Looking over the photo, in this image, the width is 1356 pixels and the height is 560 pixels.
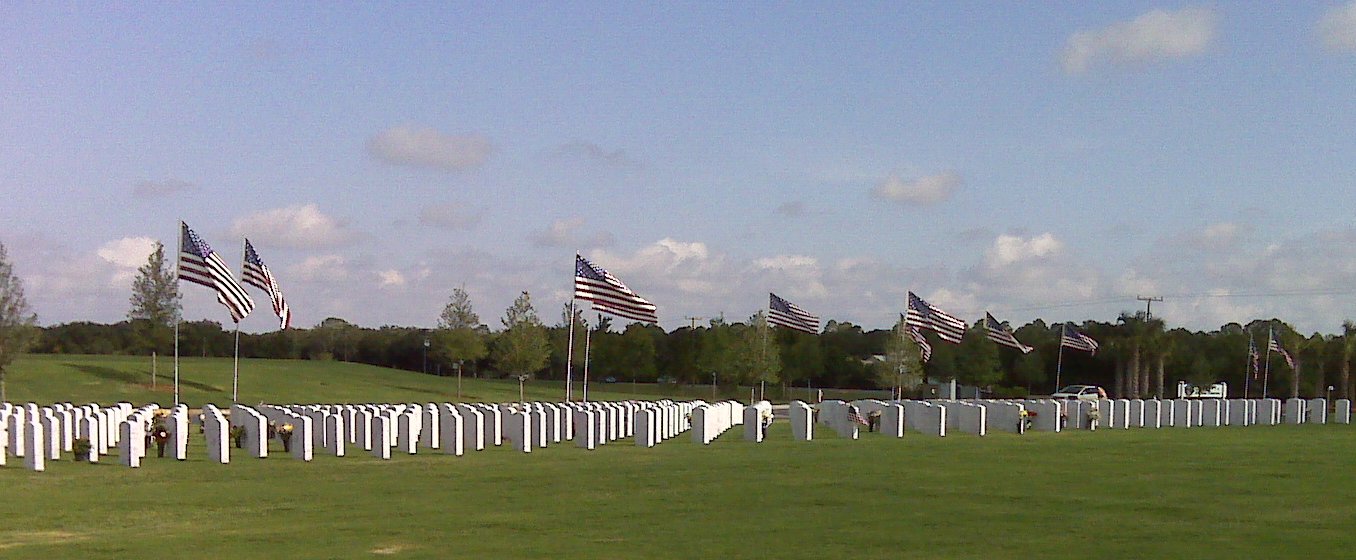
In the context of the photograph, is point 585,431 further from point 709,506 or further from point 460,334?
point 460,334

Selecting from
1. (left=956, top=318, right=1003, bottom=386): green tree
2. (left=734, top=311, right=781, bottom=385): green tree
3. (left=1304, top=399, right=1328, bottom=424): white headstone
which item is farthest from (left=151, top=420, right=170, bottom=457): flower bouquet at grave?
(left=956, top=318, right=1003, bottom=386): green tree

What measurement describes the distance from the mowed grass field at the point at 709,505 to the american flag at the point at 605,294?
12.0m

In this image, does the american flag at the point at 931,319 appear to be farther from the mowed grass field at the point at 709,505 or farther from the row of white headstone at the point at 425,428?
the mowed grass field at the point at 709,505

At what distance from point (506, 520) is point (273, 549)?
7.22 feet

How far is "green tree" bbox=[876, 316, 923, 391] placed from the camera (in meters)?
61.8

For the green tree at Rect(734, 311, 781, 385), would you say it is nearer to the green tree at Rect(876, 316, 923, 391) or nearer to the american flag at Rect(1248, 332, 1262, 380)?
the green tree at Rect(876, 316, 923, 391)

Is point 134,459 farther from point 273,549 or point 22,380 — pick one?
point 22,380

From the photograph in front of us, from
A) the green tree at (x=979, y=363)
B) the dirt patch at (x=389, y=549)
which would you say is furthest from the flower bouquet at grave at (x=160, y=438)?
the green tree at (x=979, y=363)

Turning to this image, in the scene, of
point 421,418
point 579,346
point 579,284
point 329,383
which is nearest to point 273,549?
point 421,418

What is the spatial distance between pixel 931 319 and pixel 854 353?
43865 mm

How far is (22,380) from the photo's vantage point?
55875mm

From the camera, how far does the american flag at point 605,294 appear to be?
31.1 meters

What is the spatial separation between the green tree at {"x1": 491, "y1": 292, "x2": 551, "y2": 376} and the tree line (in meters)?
0.07

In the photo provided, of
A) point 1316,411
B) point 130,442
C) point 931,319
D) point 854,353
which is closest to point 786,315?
point 931,319
